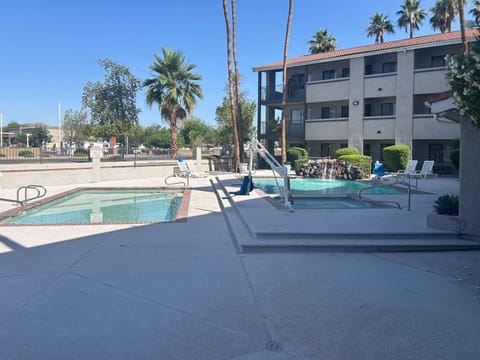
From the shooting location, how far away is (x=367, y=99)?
94.8 ft

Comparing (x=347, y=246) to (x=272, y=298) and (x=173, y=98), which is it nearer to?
(x=272, y=298)

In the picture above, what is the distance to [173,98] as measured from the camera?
28.3 meters

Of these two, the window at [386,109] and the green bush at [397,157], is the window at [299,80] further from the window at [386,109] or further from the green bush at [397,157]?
the green bush at [397,157]

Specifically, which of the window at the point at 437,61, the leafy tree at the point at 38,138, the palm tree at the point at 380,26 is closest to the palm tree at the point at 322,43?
the palm tree at the point at 380,26

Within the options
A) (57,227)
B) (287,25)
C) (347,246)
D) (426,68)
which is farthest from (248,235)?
(426,68)

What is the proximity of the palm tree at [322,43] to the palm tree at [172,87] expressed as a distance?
63.5ft

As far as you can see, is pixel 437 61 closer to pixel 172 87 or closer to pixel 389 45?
pixel 389 45

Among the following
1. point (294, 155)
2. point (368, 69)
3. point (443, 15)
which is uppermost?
point (443, 15)

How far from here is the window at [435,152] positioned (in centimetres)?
2697

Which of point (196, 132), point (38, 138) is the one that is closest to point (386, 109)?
point (196, 132)

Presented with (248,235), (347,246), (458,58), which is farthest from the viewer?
(248,235)

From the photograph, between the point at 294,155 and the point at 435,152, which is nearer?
the point at 435,152

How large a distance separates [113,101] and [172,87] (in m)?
4.95

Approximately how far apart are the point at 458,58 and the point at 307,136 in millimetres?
25722
